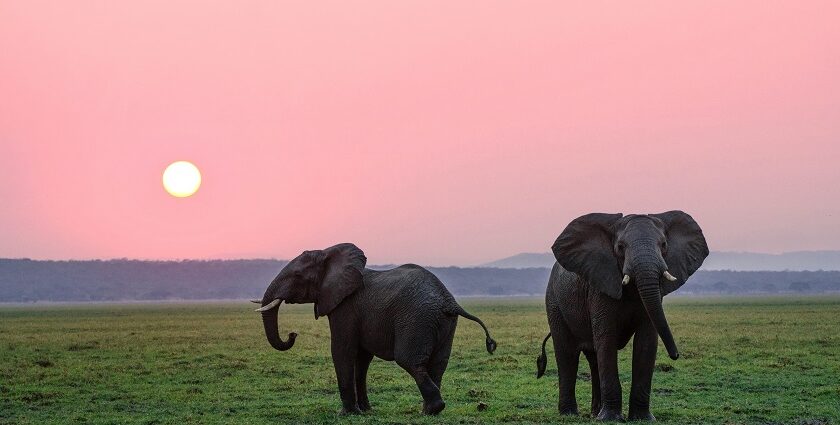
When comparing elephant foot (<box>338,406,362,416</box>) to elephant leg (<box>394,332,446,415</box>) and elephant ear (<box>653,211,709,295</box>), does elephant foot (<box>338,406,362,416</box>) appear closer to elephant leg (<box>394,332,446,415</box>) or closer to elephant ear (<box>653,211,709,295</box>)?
elephant leg (<box>394,332,446,415</box>)

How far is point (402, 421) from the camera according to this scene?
16.3 metres

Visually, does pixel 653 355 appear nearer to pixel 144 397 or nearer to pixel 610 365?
pixel 610 365

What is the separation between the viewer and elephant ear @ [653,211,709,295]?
49.6 ft

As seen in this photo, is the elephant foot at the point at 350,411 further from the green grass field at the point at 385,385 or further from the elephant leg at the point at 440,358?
the elephant leg at the point at 440,358

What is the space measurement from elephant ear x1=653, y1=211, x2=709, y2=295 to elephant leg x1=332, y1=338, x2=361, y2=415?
5.20m

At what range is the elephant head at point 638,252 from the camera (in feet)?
46.4

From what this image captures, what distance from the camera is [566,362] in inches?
660

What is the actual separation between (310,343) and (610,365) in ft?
86.9

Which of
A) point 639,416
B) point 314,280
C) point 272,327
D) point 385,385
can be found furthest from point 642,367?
point 385,385

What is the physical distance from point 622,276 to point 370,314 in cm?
443

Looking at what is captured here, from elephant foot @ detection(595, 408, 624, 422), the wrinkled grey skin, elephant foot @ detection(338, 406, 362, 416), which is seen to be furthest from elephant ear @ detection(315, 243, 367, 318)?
elephant foot @ detection(595, 408, 624, 422)

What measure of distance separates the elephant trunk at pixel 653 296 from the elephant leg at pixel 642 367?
935 mm

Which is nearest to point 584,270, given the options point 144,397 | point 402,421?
point 402,421

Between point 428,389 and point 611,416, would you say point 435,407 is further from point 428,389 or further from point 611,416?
point 611,416
